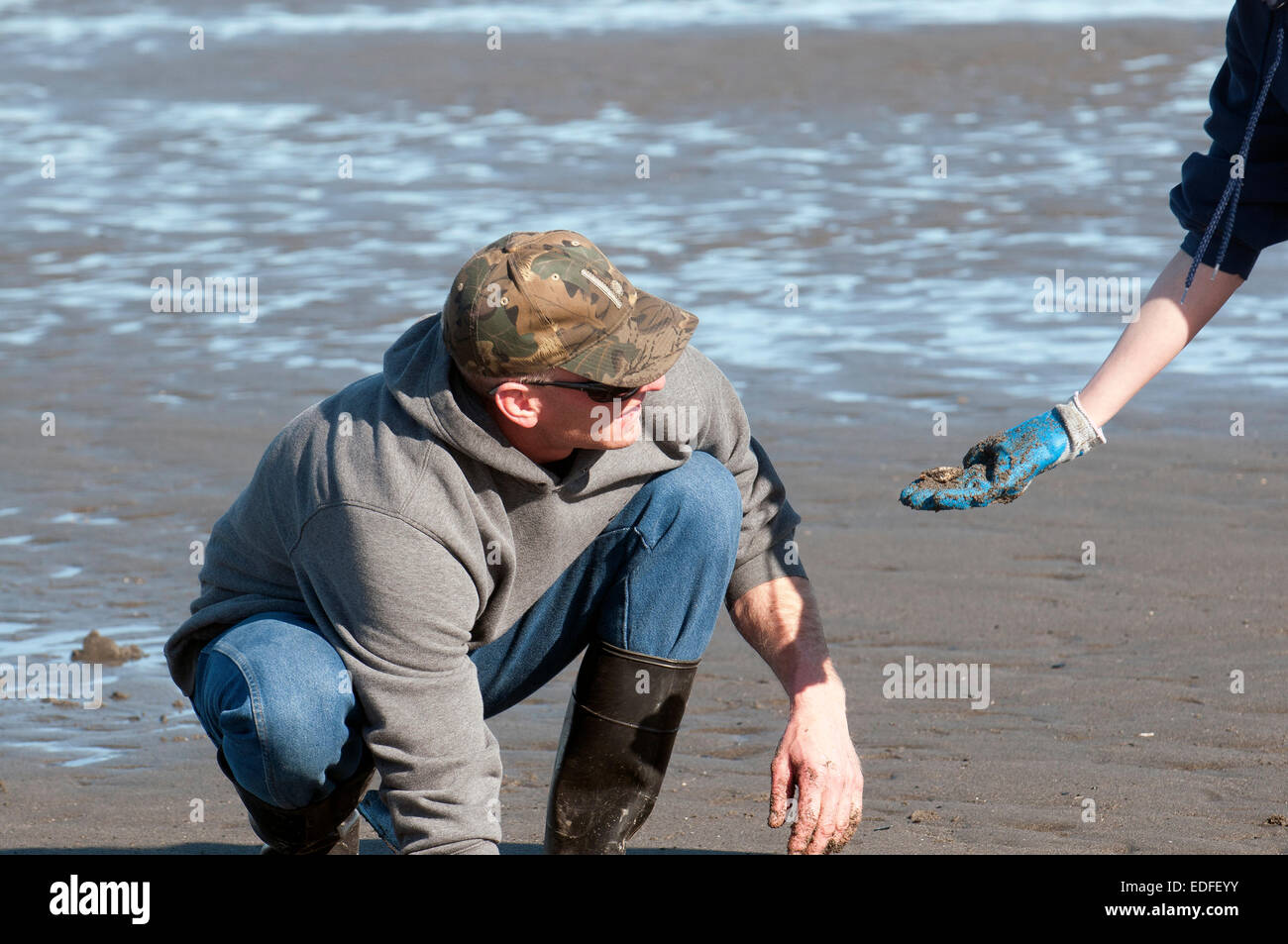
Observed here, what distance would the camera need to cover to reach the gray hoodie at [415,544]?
277cm

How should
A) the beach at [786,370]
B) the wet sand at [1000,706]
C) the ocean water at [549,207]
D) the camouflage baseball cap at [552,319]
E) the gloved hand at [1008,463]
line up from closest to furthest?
the camouflage baseball cap at [552,319]
the gloved hand at [1008,463]
the wet sand at [1000,706]
the beach at [786,370]
the ocean water at [549,207]

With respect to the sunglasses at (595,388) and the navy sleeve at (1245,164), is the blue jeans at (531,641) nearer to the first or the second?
the sunglasses at (595,388)

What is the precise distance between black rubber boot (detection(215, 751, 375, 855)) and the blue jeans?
0.03m

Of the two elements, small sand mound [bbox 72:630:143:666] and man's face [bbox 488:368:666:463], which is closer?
man's face [bbox 488:368:666:463]

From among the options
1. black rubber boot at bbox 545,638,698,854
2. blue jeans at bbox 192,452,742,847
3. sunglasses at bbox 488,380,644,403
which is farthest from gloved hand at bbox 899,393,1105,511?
sunglasses at bbox 488,380,644,403

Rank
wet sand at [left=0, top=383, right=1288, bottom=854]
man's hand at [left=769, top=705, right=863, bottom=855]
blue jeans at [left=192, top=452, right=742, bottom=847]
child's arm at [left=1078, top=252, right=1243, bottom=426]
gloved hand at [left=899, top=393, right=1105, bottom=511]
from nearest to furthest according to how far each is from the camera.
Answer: blue jeans at [left=192, top=452, right=742, bottom=847]
man's hand at [left=769, top=705, right=863, bottom=855]
gloved hand at [left=899, top=393, right=1105, bottom=511]
child's arm at [left=1078, top=252, right=1243, bottom=426]
wet sand at [left=0, top=383, right=1288, bottom=854]

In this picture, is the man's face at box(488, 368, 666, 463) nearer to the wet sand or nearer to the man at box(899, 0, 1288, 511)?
the man at box(899, 0, 1288, 511)

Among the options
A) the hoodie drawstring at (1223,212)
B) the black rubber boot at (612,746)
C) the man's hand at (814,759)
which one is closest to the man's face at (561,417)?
the black rubber boot at (612,746)

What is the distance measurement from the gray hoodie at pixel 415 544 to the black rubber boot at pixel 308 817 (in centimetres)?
25

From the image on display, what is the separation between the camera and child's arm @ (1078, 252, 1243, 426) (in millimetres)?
3557

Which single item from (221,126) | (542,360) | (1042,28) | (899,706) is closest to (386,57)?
(221,126)

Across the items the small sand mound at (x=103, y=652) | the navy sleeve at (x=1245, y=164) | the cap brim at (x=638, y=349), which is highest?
the navy sleeve at (x=1245, y=164)

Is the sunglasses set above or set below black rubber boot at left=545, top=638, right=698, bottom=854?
above
